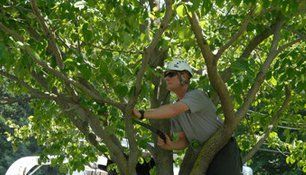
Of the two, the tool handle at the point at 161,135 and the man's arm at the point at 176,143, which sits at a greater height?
the tool handle at the point at 161,135

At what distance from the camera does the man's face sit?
5570 millimetres

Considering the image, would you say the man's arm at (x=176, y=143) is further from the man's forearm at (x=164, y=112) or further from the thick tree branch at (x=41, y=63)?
the thick tree branch at (x=41, y=63)

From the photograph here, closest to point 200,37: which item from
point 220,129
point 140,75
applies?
point 140,75

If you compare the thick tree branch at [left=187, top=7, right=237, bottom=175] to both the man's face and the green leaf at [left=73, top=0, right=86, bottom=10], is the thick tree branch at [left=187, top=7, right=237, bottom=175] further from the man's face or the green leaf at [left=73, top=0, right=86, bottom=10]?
the green leaf at [left=73, top=0, right=86, bottom=10]

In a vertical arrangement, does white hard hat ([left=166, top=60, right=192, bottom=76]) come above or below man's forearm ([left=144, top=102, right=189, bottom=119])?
above

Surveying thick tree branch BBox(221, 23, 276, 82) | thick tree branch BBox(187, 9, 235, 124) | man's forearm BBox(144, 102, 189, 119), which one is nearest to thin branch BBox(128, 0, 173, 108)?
thick tree branch BBox(187, 9, 235, 124)

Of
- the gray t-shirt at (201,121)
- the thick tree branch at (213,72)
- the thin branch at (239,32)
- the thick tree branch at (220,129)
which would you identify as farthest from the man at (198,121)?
the thin branch at (239,32)

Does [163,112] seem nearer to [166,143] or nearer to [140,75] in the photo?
[140,75]

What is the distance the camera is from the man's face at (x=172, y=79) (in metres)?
5.57

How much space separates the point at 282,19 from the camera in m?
5.69

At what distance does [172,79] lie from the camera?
5.58 m

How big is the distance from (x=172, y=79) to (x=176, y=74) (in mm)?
57

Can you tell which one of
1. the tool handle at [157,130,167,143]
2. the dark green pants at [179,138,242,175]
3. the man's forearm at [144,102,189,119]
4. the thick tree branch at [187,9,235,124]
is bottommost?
the dark green pants at [179,138,242,175]

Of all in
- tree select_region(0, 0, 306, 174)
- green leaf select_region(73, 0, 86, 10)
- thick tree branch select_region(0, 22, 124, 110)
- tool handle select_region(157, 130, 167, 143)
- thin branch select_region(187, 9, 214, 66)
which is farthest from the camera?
tool handle select_region(157, 130, 167, 143)
